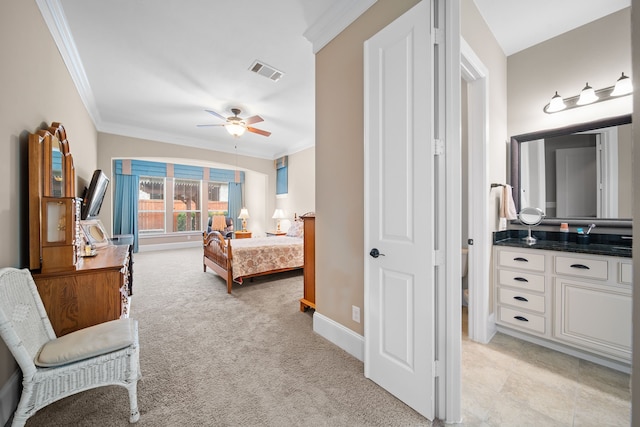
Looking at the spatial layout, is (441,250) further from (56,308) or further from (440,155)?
(56,308)

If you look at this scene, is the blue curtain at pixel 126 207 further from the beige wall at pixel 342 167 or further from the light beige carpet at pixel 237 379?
the beige wall at pixel 342 167

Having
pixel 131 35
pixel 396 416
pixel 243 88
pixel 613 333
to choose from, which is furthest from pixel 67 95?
pixel 613 333

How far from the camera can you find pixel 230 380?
172 cm

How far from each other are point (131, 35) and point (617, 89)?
14.3 feet

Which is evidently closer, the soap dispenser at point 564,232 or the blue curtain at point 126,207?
the soap dispenser at point 564,232

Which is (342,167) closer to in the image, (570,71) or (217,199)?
(570,71)

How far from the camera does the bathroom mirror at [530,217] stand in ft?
7.83

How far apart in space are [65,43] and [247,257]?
299cm

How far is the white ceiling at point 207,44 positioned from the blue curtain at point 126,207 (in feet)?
8.74

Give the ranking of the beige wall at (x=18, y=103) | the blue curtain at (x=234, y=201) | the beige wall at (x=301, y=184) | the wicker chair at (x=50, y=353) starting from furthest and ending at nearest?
the blue curtain at (x=234, y=201) → the beige wall at (x=301, y=184) → the beige wall at (x=18, y=103) → the wicker chair at (x=50, y=353)

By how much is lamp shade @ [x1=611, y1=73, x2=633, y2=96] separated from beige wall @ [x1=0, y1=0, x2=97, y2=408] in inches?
167

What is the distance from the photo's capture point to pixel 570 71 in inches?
89.8

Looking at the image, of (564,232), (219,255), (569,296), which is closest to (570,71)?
(564,232)

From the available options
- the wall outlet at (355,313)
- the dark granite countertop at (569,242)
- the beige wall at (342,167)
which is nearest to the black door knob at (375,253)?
the beige wall at (342,167)
